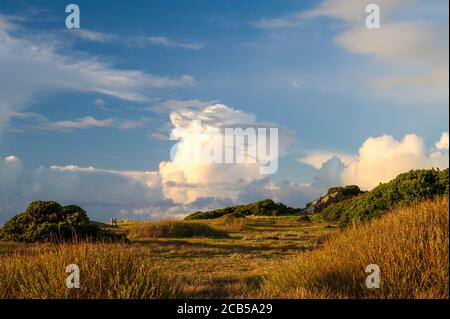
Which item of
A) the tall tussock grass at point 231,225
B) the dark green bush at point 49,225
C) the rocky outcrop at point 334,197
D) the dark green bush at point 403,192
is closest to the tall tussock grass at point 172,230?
the dark green bush at point 49,225

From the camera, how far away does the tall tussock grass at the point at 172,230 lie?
29562mm

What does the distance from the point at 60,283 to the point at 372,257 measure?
22.1 feet

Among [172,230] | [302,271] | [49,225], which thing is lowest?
[302,271]

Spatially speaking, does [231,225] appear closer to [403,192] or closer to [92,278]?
[403,192]

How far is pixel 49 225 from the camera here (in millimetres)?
24312

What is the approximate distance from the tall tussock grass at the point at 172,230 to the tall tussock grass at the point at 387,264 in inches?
672

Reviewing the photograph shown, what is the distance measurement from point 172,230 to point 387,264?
20.4 meters

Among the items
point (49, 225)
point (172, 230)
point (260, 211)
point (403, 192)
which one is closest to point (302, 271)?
point (403, 192)

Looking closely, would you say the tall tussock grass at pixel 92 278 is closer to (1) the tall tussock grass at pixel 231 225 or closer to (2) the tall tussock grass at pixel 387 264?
(2) the tall tussock grass at pixel 387 264

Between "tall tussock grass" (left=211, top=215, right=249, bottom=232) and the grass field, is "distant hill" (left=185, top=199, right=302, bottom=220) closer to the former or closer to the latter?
"tall tussock grass" (left=211, top=215, right=249, bottom=232)
